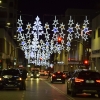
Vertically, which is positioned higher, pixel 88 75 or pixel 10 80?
pixel 88 75

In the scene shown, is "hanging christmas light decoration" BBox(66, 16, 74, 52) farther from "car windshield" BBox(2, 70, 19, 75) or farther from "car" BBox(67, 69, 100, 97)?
"car" BBox(67, 69, 100, 97)

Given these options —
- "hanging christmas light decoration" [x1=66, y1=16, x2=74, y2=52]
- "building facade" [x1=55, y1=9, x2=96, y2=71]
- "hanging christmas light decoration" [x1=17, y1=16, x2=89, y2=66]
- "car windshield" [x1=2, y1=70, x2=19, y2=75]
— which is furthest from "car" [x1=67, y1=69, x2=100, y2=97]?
"building facade" [x1=55, y1=9, x2=96, y2=71]

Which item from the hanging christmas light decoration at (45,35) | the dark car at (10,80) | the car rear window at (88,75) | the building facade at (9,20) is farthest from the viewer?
the building facade at (9,20)

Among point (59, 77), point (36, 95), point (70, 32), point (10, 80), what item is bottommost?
point (36, 95)

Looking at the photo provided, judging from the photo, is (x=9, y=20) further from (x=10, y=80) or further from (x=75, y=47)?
(x=10, y=80)

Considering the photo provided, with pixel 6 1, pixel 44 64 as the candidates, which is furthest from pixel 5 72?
pixel 44 64

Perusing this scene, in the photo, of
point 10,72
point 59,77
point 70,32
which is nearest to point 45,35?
point 70,32

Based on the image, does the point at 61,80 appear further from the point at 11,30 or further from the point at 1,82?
the point at 11,30

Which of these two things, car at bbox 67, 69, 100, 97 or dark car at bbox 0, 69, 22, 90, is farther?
dark car at bbox 0, 69, 22, 90

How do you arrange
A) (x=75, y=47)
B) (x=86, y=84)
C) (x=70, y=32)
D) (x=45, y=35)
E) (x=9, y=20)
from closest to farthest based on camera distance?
(x=86, y=84)
(x=45, y=35)
(x=70, y=32)
(x=75, y=47)
(x=9, y=20)

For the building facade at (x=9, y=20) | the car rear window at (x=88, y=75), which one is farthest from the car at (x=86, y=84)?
the building facade at (x=9, y=20)

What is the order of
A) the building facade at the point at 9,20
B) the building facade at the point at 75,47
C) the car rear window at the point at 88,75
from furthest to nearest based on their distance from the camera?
the building facade at the point at 75,47 < the building facade at the point at 9,20 < the car rear window at the point at 88,75

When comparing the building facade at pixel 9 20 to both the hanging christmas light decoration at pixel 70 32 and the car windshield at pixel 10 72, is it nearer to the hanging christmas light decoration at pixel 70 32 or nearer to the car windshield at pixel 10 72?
the hanging christmas light decoration at pixel 70 32

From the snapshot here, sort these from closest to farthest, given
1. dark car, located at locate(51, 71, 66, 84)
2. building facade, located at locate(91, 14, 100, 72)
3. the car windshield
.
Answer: the car windshield, dark car, located at locate(51, 71, 66, 84), building facade, located at locate(91, 14, 100, 72)
